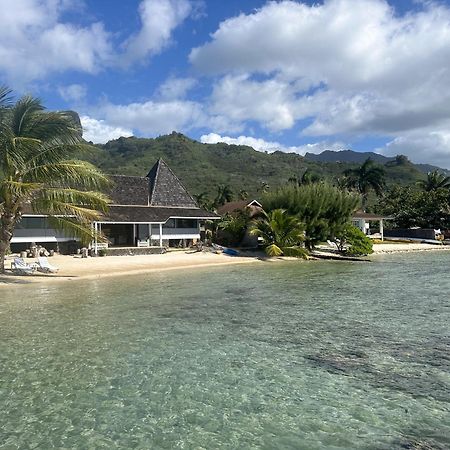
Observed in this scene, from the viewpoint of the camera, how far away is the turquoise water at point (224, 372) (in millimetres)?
5281

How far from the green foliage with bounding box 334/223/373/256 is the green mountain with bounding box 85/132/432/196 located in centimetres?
5168

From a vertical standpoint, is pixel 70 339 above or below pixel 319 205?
below

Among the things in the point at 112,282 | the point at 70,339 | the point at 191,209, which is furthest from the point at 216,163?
the point at 70,339

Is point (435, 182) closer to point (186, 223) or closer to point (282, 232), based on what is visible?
point (282, 232)

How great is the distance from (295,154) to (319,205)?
329ft

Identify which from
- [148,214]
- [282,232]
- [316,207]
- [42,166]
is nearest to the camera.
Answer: [42,166]

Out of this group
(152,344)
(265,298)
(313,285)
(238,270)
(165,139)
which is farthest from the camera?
(165,139)

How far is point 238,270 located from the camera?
23.5 m

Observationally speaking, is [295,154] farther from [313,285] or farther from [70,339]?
[70,339]

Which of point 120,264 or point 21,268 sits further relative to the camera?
point 120,264

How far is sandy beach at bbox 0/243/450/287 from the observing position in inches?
747

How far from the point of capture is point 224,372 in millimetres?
7410

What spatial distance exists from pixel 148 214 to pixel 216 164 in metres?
79.3

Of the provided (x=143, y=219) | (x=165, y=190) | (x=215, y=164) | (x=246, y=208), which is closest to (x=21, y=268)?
(x=143, y=219)
